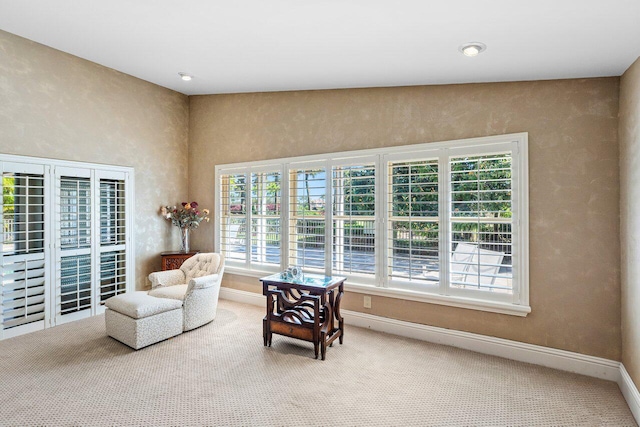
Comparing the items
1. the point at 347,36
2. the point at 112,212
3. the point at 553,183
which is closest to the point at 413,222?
the point at 553,183

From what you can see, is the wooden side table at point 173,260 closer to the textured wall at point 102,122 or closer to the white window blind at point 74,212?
the textured wall at point 102,122

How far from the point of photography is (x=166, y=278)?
4.14 meters

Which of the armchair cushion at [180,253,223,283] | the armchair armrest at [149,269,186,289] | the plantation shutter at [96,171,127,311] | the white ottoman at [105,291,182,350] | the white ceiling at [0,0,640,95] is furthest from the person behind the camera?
the plantation shutter at [96,171,127,311]

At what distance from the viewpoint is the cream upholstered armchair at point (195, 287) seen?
147 inches

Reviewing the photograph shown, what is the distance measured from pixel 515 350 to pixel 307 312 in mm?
1928

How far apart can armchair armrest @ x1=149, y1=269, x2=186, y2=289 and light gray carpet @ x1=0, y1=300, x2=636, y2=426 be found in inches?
30.2

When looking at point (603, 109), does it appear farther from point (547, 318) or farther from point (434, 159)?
point (547, 318)

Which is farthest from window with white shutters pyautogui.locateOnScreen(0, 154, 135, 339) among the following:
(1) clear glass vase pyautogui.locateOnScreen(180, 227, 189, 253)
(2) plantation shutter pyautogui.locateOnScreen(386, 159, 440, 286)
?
(2) plantation shutter pyautogui.locateOnScreen(386, 159, 440, 286)

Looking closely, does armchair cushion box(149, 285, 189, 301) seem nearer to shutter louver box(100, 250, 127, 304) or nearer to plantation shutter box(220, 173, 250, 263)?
shutter louver box(100, 250, 127, 304)

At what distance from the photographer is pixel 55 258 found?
3.83 meters

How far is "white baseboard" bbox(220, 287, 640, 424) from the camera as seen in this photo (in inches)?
104

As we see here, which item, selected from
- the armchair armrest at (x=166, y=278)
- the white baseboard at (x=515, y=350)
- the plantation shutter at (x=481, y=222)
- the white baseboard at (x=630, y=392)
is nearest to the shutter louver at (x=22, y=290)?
the armchair armrest at (x=166, y=278)

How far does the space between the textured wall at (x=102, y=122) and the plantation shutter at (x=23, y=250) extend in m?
0.32

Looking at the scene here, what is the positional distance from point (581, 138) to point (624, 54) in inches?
26.8
